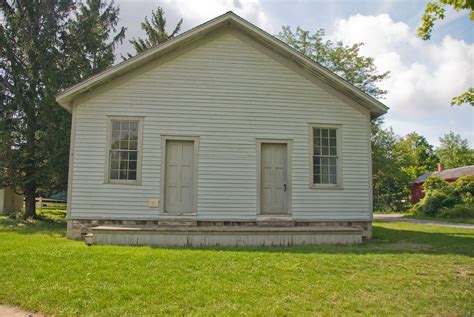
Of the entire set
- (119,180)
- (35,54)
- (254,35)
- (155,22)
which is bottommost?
(119,180)

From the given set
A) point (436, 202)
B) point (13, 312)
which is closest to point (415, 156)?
point (436, 202)

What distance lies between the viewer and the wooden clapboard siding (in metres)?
9.63

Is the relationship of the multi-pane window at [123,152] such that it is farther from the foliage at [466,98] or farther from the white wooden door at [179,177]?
the foliage at [466,98]

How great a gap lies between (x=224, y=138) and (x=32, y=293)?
631 centimetres

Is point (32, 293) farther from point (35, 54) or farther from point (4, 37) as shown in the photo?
point (4, 37)

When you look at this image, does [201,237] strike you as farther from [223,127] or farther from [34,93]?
[34,93]

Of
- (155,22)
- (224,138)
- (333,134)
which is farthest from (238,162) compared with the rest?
(155,22)

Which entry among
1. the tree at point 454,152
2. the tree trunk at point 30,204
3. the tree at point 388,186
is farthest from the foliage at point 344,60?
the tree at point 454,152

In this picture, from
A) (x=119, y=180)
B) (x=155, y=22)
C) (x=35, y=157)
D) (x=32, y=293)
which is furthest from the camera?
(x=155, y=22)

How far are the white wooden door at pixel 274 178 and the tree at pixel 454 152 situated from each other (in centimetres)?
5770

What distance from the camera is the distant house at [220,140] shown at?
9633mm

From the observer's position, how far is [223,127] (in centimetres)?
1002

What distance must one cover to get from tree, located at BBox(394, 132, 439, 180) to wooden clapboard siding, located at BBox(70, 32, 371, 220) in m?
32.1

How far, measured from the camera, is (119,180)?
9703mm
